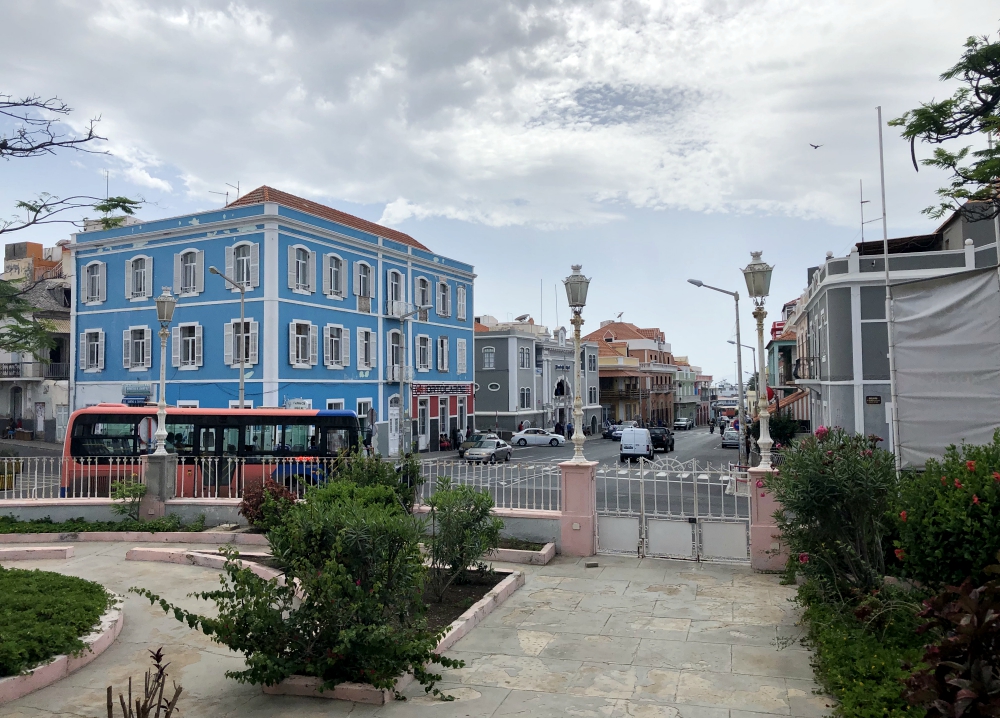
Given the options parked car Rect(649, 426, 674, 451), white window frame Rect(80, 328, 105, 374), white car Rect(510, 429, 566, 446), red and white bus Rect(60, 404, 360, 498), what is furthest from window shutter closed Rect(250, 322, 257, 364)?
parked car Rect(649, 426, 674, 451)

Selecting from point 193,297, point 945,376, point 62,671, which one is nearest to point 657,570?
point 945,376

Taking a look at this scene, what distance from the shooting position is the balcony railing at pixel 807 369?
31.3 meters

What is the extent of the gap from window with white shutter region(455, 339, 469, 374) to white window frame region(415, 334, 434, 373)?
261 centimetres

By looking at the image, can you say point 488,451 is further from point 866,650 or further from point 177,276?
point 866,650

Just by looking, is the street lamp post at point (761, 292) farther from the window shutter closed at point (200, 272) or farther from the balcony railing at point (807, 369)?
the window shutter closed at point (200, 272)

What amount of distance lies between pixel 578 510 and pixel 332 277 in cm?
2505

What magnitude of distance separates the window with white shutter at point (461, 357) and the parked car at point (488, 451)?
7.27 metres

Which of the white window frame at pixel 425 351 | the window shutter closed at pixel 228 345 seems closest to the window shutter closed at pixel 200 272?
the window shutter closed at pixel 228 345

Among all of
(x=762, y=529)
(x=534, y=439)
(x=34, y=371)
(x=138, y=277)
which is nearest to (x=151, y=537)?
(x=762, y=529)

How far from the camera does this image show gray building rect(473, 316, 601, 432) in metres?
53.4

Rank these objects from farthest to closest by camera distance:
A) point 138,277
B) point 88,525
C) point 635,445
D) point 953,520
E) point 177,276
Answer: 1. point 635,445
2. point 138,277
3. point 177,276
4. point 88,525
5. point 953,520

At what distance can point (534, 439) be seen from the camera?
4788cm

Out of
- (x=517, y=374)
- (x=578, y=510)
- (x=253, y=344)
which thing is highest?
(x=253, y=344)

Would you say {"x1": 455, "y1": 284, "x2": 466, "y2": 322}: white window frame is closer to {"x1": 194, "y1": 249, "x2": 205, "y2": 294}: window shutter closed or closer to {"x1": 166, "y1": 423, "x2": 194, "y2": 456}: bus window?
{"x1": 194, "y1": 249, "x2": 205, "y2": 294}: window shutter closed
